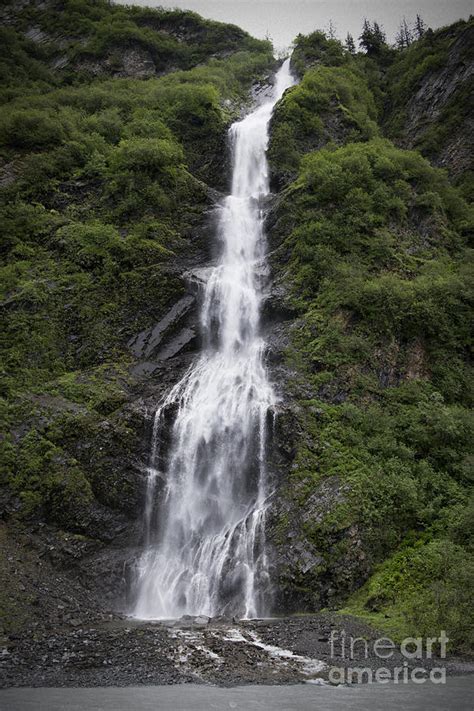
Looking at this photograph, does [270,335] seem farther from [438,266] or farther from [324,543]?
[324,543]

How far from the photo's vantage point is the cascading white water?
1534 centimetres

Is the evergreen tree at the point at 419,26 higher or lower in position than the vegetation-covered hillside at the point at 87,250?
higher

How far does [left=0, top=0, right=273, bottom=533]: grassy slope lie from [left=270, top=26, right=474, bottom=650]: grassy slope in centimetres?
584

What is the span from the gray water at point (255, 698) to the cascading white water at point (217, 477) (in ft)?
20.6

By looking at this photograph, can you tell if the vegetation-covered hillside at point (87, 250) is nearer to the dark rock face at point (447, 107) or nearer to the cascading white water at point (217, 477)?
the cascading white water at point (217, 477)

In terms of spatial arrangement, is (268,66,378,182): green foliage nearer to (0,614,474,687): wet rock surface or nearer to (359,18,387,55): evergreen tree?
(359,18,387,55): evergreen tree

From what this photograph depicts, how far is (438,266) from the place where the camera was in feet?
74.9

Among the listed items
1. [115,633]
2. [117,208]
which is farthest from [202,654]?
[117,208]

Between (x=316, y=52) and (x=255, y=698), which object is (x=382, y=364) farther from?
(x=316, y=52)

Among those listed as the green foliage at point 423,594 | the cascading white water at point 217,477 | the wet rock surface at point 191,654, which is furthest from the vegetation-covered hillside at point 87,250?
the green foliage at point 423,594

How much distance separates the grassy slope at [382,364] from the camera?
14.1 meters

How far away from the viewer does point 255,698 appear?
319 inches

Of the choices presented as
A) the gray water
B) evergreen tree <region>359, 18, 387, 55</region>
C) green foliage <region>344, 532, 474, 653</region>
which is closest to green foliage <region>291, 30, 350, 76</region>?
evergreen tree <region>359, 18, 387, 55</region>

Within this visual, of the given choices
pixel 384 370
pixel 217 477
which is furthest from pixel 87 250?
pixel 384 370
